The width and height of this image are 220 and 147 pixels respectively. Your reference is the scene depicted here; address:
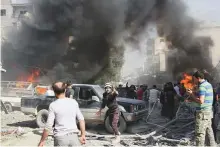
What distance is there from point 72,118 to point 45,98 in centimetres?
611

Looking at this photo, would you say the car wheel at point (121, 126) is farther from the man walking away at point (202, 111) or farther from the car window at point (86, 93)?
the man walking away at point (202, 111)

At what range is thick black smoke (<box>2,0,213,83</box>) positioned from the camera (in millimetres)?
21953

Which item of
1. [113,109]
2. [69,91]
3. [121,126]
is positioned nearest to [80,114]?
[113,109]

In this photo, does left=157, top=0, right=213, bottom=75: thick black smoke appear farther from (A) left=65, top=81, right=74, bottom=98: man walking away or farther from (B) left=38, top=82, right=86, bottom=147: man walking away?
(B) left=38, top=82, right=86, bottom=147: man walking away

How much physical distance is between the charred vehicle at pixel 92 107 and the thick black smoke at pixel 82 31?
506 inches

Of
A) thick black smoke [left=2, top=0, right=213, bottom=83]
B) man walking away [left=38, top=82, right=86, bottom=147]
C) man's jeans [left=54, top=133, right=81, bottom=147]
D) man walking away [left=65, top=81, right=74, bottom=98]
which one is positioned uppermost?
thick black smoke [left=2, top=0, right=213, bottom=83]

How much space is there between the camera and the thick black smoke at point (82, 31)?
72.0 feet

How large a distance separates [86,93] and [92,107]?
0.64 meters

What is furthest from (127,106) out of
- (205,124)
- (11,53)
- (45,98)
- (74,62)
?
(11,53)

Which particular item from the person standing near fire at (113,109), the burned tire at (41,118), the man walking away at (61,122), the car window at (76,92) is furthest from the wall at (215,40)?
the man walking away at (61,122)

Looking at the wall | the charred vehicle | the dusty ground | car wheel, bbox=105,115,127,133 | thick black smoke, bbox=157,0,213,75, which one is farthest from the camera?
the wall

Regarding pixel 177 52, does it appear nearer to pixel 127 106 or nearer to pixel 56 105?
pixel 127 106

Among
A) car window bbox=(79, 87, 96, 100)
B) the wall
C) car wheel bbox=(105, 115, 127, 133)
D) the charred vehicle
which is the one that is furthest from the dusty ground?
the wall

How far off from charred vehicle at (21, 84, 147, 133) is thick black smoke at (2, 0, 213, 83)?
12859 millimetres
